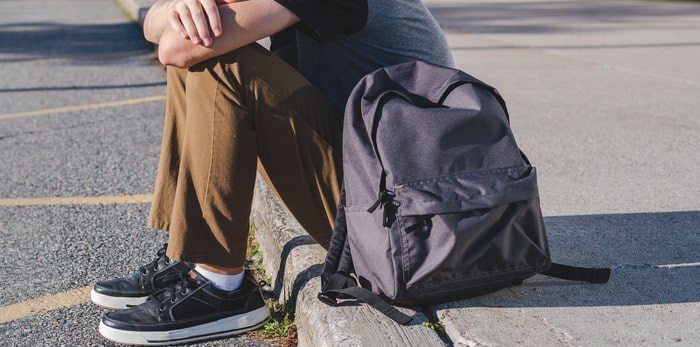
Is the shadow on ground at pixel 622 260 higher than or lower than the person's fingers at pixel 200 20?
lower

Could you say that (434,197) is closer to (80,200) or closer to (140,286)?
(140,286)

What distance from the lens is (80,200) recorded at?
14.0ft

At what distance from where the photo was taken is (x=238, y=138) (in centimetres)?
259

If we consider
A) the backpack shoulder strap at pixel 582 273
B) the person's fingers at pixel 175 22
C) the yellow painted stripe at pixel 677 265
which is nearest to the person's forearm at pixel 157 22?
the person's fingers at pixel 175 22

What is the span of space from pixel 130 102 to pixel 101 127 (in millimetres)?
804

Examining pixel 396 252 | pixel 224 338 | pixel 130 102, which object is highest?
pixel 396 252

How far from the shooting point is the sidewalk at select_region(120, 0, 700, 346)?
7.63 ft

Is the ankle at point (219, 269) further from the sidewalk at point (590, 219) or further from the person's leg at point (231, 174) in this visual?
the sidewalk at point (590, 219)

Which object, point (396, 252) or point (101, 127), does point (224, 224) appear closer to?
point (396, 252)

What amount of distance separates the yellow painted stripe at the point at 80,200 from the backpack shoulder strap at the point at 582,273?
85.4 inches

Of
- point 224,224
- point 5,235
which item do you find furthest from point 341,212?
point 5,235

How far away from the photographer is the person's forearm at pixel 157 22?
2877mm

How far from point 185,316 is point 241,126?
0.56 metres

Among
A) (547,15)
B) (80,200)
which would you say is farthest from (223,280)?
(547,15)
